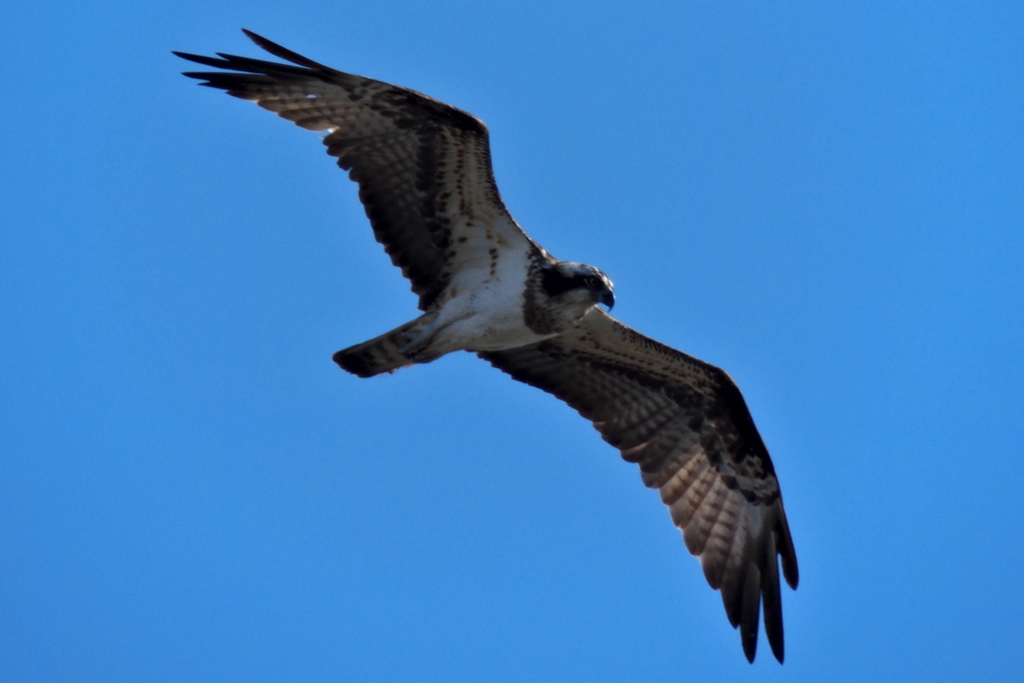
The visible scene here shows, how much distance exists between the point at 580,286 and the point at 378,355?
167cm

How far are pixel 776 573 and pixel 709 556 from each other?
22.7 inches

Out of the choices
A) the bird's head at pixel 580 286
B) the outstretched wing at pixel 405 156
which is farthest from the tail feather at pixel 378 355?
the bird's head at pixel 580 286

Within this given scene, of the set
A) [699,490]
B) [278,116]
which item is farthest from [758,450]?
[278,116]

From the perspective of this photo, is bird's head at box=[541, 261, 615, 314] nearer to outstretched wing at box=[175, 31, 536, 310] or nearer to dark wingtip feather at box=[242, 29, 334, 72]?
outstretched wing at box=[175, 31, 536, 310]

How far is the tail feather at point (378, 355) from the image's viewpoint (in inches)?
362

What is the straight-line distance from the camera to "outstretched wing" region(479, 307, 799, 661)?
399 inches

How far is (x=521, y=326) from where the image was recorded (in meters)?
9.24

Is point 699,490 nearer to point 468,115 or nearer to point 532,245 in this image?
point 532,245

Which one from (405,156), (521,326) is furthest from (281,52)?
(521,326)

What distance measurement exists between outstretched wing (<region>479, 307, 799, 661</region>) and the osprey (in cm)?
1

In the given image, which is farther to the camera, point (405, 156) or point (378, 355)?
point (378, 355)

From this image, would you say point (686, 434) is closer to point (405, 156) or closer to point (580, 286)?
point (580, 286)

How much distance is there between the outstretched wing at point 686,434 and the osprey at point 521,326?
1cm

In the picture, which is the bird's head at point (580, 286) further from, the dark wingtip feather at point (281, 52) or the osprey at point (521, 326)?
the dark wingtip feather at point (281, 52)
